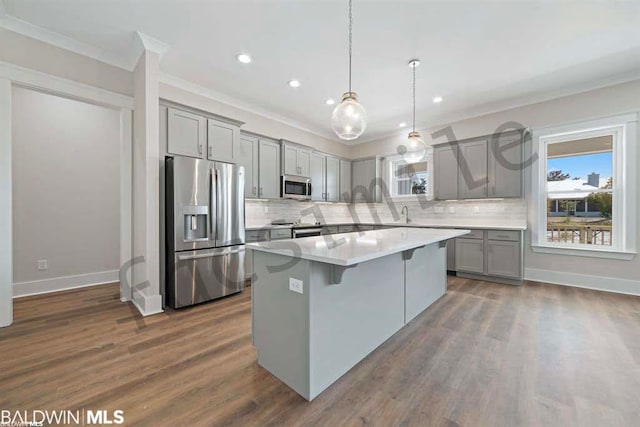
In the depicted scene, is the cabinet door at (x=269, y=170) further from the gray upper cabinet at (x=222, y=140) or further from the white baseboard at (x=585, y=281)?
the white baseboard at (x=585, y=281)

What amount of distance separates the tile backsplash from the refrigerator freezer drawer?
1.28m

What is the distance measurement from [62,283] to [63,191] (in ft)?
4.50

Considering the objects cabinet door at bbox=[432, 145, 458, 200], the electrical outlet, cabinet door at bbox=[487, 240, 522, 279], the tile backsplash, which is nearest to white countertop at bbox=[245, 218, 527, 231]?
the tile backsplash

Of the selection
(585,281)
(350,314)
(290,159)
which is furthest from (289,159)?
(585,281)

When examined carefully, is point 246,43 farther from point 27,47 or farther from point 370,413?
point 370,413

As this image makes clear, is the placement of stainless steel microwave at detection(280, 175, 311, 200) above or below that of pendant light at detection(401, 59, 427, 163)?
below

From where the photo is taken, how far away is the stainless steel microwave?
4918mm

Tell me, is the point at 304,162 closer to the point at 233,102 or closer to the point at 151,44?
the point at 233,102

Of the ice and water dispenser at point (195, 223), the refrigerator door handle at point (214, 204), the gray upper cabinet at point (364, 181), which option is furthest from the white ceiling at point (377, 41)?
the gray upper cabinet at point (364, 181)

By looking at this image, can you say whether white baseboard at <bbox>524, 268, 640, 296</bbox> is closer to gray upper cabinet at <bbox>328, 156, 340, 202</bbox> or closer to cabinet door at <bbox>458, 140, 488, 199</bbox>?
cabinet door at <bbox>458, 140, 488, 199</bbox>

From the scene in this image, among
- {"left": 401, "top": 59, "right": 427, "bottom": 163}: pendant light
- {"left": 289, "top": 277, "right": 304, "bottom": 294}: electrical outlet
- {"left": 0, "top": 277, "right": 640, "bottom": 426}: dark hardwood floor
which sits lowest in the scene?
{"left": 0, "top": 277, "right": 640, "bottom": 426}: dark hardwood floor

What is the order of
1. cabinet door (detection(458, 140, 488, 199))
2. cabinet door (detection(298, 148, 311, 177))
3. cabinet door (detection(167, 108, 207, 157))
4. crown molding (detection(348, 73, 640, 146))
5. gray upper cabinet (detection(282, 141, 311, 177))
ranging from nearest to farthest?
cabinet door (detection(167, 108, 207, 157))
crown molding (detection(348, 73, 640, 146))
cabinet door (detection(458, 140, 488, 199))
gray upper cabinet (detection(282, 141, 311, 177))
cabinet door (detection(298, 148, 311, 177))

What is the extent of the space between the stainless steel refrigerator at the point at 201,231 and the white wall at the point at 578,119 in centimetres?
453

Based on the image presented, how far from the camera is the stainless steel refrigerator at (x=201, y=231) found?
122 inches
